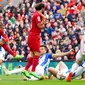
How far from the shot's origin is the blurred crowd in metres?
22.7

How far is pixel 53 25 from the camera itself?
81.0 feet

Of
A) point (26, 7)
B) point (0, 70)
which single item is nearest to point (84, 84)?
point (0, 70)

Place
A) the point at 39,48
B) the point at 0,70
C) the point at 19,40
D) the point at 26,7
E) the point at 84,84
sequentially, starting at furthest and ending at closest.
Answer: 1. the point at 26,7
2. the point at 19,40
3. the point at 0,70
4. the point at 39,48
5. the point at 84,84

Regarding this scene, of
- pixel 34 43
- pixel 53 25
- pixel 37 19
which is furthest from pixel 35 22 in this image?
pixel 53 25

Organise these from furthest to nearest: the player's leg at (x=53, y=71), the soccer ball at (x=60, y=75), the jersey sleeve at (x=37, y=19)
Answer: the player's leg at (x=53, y=71) < the soccer ball at (x=60, y=75) < the jersey sleeve at (x=37, y=19)

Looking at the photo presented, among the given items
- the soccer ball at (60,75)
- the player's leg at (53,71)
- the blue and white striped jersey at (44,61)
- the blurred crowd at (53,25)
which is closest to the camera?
the soccer ball at (60,75)

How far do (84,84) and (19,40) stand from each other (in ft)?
40.6

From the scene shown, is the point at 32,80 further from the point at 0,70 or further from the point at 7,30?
the point at 7,30

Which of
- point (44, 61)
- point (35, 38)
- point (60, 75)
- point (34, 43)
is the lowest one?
point (60, 75)

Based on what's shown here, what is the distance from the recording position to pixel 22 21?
2631 centimetres

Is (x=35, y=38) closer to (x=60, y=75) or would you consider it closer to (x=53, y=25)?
(x=60, y=75)

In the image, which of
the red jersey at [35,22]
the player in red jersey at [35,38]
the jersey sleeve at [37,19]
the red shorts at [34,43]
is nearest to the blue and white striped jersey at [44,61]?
the player in red jersey at [35,38]

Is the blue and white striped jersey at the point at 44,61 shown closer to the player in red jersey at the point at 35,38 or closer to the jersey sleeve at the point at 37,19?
the player in red jersey at the point at 35,38

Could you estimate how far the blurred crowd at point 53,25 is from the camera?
22691 millimetres
